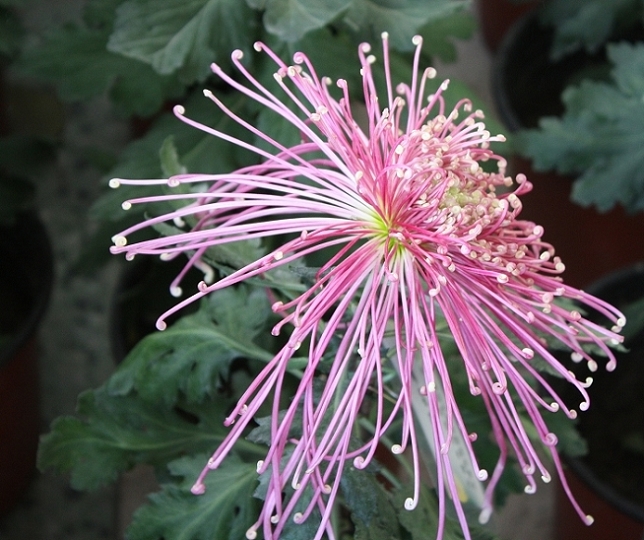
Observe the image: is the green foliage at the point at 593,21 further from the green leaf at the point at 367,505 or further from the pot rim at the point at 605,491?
the green leaf at the point at 367,505

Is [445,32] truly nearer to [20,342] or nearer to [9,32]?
[9,32]

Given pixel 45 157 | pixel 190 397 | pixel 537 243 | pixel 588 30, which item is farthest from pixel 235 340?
pixel 588 30

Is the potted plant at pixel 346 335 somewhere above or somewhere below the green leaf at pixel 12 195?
below

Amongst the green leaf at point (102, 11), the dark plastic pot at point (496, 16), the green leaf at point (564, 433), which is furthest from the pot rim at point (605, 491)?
the dark plastic pot at point (496, 16)

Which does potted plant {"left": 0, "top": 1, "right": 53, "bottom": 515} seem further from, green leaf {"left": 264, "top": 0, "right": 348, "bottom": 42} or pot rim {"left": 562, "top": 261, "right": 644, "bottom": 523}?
pot rim {"left": 562, "top": 261, "right": 644, "bottom": 523}

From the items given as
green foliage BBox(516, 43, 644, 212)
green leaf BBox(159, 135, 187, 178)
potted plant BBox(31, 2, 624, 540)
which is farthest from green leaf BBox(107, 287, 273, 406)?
green foliage BBox(516, 43, 644, 212)
